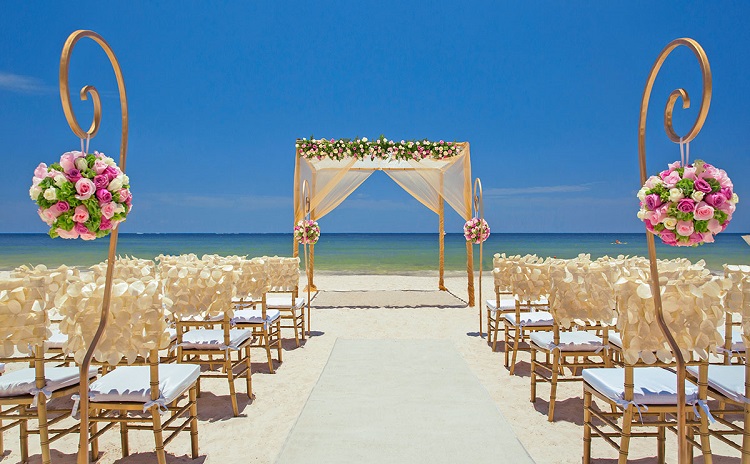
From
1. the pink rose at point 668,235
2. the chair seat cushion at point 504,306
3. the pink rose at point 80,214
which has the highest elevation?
the pink rose at point 80,214

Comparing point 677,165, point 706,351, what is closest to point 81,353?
point 677,165

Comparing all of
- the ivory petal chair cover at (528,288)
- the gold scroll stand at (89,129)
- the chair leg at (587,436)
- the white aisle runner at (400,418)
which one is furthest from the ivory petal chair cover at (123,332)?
the ivory petal chair cover at (528,288)

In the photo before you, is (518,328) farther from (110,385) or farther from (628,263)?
(110,385)

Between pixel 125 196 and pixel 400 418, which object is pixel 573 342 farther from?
pixel 125 196

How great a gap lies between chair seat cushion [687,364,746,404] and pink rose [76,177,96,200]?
3.34 meters

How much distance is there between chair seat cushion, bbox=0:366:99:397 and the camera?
250 centimetres

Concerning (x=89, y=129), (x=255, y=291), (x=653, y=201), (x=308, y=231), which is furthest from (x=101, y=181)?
(x=308, y=231)

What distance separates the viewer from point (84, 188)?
5.65 feet

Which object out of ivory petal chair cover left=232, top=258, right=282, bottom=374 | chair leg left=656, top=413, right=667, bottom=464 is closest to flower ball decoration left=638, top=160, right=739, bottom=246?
chair leg left=656, top=413, right=667, bottom=464

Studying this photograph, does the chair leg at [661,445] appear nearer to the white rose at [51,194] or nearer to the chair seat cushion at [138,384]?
the chair seat cushion at [138,384]

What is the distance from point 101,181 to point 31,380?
169cm

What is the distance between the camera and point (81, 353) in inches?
89.9

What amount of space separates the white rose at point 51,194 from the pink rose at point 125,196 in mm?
237

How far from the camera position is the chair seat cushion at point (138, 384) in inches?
92.5
